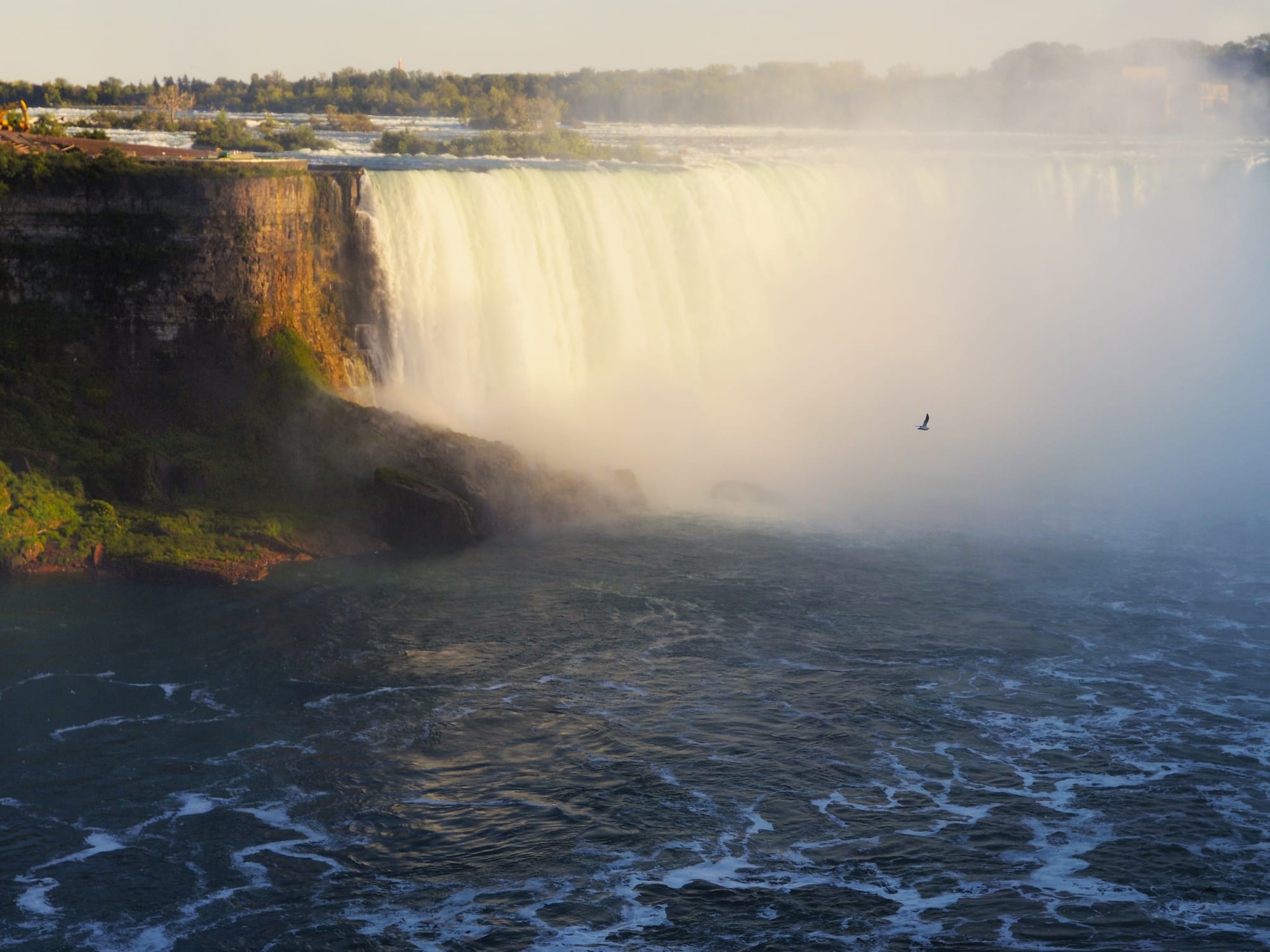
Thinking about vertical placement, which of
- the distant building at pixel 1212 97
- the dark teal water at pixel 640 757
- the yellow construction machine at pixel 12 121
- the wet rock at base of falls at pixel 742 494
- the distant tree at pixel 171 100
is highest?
the distant building at pixel 1212 97

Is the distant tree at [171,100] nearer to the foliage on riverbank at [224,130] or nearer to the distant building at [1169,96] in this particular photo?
the foliage on riverbank at [224,130]

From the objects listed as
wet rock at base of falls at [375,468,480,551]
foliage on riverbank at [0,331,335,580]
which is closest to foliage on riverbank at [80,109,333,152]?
foliage on riverbank at [0,331,335,580]

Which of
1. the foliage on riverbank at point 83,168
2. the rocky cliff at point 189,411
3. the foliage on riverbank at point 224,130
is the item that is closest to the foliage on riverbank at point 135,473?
the rocky cliff at point 189,411

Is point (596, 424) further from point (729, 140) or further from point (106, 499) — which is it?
point (729, 140)

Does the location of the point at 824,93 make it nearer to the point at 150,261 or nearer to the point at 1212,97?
the point at 1212,97

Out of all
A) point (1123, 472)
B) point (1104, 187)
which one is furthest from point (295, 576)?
A: point (1104, 187)

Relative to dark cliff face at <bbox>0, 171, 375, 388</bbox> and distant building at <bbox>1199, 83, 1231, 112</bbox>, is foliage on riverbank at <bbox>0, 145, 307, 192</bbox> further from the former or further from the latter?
distant building at <bbox>1199, 83, 1231, 112</bbox>
